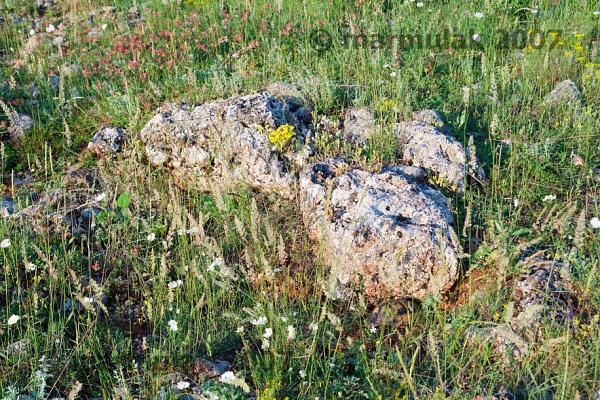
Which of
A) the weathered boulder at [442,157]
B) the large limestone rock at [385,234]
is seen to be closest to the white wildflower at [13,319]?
the large limestone rock at [385,234]

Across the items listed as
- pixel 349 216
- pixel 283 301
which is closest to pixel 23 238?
pixel 283 301

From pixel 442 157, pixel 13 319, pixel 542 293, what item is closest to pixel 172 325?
pixel 13 319

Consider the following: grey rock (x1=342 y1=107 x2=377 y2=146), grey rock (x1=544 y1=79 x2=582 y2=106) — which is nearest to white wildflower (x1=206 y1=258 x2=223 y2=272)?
grey rock (x1=342 y1=107 x2=377 y2=146)

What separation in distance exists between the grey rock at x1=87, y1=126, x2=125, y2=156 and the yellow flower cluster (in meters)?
1.69

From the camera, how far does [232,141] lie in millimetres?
5660

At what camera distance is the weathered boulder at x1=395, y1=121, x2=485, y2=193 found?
5.24m

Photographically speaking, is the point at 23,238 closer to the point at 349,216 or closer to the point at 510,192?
the point at 349,216

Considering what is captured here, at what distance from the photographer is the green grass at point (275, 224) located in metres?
3.94

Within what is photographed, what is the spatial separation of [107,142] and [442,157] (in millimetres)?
3163

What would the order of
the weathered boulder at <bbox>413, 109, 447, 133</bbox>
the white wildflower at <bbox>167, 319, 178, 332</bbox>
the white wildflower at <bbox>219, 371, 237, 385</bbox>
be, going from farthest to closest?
the weathered boulder at <bbox>413, 109, 447, 133</bbox> → the white wildflower at <bbox>167, 319, 178, 332</bbox> → the white wildflower at <bbox>219, 371, 237, 385</bbox>

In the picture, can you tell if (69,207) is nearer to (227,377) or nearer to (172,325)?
(172,325)

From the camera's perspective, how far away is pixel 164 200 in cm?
562

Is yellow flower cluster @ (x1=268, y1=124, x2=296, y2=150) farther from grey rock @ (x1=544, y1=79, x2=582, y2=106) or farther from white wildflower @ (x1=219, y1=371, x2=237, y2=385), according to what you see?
grey rock @ (x1=544, y1=79, x2=582, y2=106)

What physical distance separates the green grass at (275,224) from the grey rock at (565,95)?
0.32 feet
